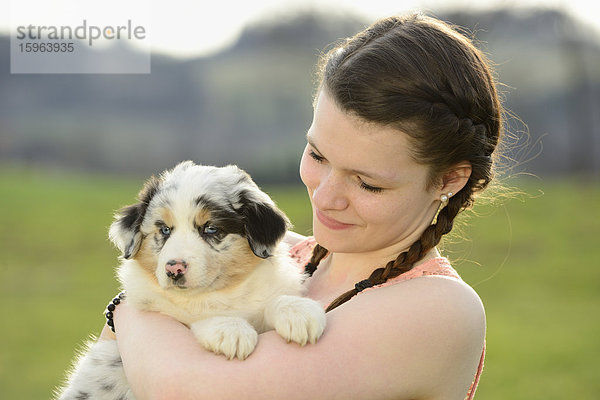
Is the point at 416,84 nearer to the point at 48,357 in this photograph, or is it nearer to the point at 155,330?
the point at 155,330

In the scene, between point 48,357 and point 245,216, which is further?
point 48,357

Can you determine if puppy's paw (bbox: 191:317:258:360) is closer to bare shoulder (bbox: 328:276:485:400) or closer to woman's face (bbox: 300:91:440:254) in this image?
bare shoulder (bbox: 328:276:485:400)

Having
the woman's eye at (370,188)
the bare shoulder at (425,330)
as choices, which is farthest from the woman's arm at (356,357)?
the woman's eye at (370,188)

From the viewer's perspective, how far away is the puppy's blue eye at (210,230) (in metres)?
2.71

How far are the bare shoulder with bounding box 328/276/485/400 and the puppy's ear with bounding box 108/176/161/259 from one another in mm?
1025

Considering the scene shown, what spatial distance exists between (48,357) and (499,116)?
8.00m

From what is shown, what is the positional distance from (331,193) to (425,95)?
48 cm

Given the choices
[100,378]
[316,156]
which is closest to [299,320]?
[316,156]

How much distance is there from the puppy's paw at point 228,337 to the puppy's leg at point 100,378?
558 millimetres

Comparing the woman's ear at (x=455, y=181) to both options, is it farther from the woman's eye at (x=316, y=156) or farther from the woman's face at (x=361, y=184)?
the woman's eye at (x=316, y=156)

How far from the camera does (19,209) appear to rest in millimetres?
14234

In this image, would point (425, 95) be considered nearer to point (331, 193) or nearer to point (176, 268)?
point (331, 193)

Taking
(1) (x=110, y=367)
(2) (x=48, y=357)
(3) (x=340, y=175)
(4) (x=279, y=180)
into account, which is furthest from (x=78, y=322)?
(3) (x=340, y=175)

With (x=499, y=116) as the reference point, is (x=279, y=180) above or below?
below
